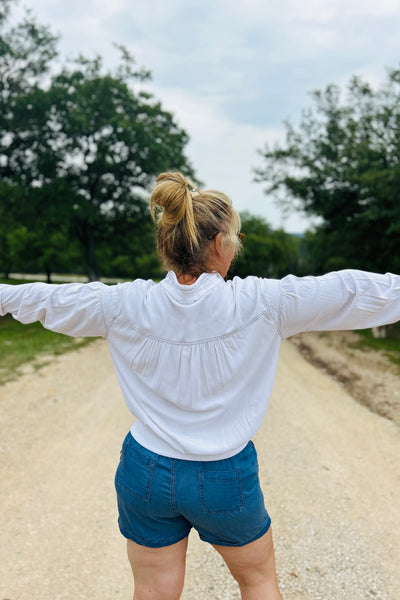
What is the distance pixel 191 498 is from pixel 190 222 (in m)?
→ 0.83

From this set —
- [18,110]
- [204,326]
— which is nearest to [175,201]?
[204,326]

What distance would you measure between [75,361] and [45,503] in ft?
22.6

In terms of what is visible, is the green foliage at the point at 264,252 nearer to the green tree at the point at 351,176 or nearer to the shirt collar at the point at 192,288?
the green tree at the point at 351,176

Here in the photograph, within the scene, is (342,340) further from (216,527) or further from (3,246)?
(3,246)

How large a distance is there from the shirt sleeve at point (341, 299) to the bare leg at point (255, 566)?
0.75m

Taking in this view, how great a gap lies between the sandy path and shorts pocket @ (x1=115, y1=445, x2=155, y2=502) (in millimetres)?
1994

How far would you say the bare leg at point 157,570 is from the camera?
158 cm

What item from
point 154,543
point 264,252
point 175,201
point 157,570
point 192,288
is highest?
point 264,252

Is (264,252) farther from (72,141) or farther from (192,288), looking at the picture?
(192,288)

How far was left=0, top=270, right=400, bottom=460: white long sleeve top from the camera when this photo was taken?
1402 mm

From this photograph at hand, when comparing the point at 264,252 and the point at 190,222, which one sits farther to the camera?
the point at 264,252

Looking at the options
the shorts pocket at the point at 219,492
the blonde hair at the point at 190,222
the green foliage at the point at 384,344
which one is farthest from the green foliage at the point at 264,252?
the shorts pocket at the point at 219,492

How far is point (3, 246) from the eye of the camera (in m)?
32.7

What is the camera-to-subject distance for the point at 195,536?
3.78 m
